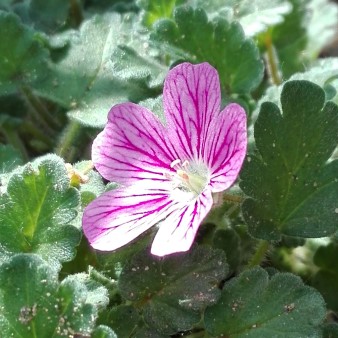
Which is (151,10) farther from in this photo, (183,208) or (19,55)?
(183,208)

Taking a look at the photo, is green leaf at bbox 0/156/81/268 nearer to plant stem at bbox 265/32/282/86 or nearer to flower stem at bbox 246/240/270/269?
flower stem at bbox 246/240/270/269

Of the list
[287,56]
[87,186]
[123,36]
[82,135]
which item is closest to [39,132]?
[82,135]

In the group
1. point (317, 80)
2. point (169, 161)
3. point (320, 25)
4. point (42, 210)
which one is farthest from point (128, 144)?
point (320, 25)

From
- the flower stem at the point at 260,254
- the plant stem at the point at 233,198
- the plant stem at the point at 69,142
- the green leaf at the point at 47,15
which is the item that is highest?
the green leaf at the point at 47,15

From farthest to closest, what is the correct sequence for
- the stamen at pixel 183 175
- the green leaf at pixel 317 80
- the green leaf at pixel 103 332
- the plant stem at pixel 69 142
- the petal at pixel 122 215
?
the plant stem at pixel 69 142 < the green leaf at pixel 317 80 < the stamen at pixel 183 175 < the petal at pixel 122 215 < the green leaf at pixel 103 332

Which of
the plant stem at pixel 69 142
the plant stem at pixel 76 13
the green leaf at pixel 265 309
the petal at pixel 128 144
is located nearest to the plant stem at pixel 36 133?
the plant stem at pixel 69 142

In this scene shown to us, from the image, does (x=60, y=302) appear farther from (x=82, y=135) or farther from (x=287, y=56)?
(x=287, y=56)

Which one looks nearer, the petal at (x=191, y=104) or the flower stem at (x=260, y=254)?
the petal at (x=191, y=104)

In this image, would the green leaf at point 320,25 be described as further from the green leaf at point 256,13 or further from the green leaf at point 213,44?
the green leaf at point 213,44
